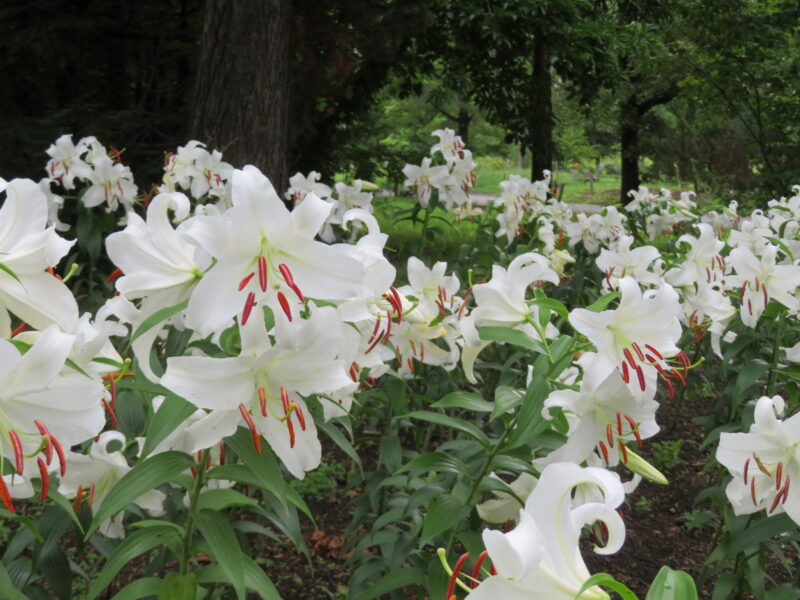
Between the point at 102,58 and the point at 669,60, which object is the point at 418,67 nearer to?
the point at 669,60

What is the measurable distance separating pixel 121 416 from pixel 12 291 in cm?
76

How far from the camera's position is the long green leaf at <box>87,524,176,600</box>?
123cm

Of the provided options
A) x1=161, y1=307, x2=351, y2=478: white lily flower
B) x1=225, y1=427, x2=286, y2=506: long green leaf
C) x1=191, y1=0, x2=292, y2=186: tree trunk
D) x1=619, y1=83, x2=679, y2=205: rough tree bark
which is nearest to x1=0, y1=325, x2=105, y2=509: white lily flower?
x1=161, y1=307, x2=351, y2=478: white lily flower

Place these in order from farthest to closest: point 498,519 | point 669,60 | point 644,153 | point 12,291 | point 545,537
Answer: point 644,153 < point 669,60 < point 498,519 < point 12,291 < point 545,537

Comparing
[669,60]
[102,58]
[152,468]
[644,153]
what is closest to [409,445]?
[152,468]

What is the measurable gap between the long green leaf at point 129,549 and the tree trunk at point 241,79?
3323 millimetres

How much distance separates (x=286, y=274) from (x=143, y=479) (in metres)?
0.38

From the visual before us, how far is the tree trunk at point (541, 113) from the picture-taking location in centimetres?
728

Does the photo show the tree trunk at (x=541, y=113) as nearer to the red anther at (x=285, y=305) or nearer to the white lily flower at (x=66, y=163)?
the white lily flower at (x=66, y=163)

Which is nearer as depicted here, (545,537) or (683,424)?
(545,537)

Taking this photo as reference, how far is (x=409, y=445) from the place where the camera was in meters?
3.61

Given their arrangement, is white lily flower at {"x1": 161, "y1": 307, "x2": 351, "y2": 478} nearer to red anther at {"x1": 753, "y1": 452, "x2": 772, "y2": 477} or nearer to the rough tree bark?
red anther at {"x1": 753, "y1": 452, "x2": 772, "y2": 477}

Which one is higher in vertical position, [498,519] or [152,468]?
[152,468]

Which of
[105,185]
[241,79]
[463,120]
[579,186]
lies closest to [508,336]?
[105,185]
